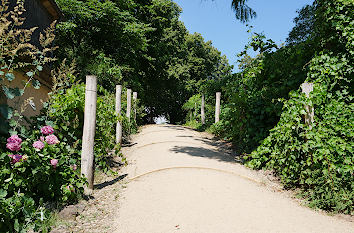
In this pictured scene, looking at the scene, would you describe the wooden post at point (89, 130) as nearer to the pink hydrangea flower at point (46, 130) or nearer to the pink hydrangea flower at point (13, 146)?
the pink hydrangea flower at point (46, 130)

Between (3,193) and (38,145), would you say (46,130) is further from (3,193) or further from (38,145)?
(3,193)

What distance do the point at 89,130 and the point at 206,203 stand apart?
2.08 metres

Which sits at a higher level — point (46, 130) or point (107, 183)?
point (46, 130)

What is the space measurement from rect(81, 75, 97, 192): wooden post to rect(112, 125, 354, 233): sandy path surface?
2.27ft

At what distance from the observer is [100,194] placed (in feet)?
14.9

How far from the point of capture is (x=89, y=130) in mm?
4398

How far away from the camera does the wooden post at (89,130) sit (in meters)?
4.37

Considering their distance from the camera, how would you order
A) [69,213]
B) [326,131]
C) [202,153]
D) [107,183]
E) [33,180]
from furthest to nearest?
[202,153] < [107,183] < [326,131] < [69,213] < [33,180]

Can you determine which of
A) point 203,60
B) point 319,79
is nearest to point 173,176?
point 319,79

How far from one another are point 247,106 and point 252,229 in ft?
13.9

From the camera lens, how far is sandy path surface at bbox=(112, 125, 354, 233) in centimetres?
346

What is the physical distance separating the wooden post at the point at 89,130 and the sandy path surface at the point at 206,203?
69 cm

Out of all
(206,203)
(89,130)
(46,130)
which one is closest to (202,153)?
(206,203)

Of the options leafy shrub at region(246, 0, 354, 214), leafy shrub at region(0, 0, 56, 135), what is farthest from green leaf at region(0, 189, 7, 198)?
leafy shrub at region(246, 0, 354, 214)
